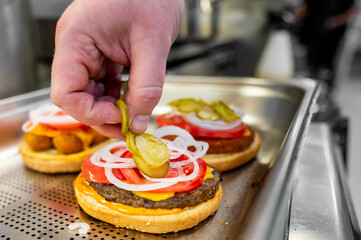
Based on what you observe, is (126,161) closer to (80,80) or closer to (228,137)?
(80,80)

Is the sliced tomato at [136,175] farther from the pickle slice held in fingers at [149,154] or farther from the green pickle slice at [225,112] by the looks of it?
the green pickle slice at [225,112]

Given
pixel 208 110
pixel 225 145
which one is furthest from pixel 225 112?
pixel 225 145

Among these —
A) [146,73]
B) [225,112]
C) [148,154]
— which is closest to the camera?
[146,73]

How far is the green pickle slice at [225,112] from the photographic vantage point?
1766mm

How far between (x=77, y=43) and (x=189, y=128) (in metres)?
1.01

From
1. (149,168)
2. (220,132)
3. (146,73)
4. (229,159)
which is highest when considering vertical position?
(146,73)

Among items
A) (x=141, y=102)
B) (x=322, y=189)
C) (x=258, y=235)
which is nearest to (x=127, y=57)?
(x=141, y=102)

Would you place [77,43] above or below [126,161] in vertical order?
above

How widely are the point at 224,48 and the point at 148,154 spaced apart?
4.53m

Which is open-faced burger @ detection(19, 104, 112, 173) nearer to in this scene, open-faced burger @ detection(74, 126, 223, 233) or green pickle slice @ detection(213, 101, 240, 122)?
open-faced burger @ detection(74, 126, 223, 233)

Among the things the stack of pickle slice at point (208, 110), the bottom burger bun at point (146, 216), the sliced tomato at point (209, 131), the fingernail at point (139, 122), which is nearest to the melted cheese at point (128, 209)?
the bottom burger bun at point (146, 216)

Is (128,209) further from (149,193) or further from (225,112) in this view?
(225,112)

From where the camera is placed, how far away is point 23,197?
1.36m

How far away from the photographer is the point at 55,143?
1646 millimetres
